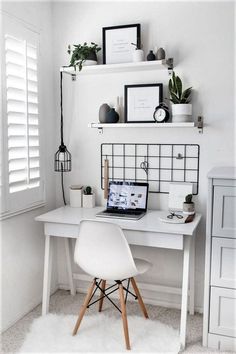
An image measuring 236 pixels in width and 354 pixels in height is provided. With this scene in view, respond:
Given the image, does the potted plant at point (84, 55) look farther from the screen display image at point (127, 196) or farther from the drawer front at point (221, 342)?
the drawer front at point (221, 342)

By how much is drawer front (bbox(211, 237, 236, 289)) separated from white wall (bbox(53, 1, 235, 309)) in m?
0.47

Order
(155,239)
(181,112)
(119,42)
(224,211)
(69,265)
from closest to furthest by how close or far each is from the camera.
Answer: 1. (224,211)
2. (155,239)
3. (181,112)
4. (119,42)
5. (69,265)

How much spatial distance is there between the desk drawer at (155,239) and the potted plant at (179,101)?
807 mm

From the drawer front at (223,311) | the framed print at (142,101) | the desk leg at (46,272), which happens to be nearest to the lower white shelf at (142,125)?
the framed print at (142,101)

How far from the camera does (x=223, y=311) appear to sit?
238cm

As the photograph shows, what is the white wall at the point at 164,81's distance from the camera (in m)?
2.68

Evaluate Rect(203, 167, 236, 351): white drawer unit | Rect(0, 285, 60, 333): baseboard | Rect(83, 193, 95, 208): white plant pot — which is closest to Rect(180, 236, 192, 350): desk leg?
Rect(203, 167, 236, 351): white drawer unit

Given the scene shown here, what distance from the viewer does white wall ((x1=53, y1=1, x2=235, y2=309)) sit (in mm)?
2678

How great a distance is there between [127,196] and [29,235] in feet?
2.59

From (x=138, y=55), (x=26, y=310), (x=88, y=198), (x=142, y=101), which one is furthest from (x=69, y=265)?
(x=138, y=55)

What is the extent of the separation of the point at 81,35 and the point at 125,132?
834 mm

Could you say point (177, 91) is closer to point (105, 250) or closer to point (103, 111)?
point (103, 111)

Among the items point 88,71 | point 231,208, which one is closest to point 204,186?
point 231,208

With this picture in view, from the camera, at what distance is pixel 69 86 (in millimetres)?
3104
